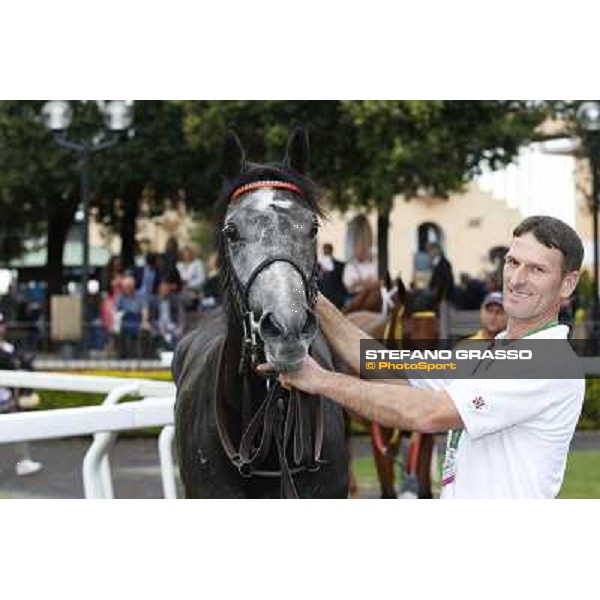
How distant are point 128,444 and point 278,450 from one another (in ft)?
15.8

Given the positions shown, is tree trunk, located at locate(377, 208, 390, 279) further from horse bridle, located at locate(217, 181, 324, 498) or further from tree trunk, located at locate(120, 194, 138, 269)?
tree trunk, located at locate(120, 194, 138, 269)

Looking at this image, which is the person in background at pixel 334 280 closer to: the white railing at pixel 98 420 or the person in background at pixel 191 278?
the white railing at pixel 98 420

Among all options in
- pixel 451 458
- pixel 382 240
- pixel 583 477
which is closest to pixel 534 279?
Answer: pixel 451 458

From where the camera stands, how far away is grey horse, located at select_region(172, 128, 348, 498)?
218 cm

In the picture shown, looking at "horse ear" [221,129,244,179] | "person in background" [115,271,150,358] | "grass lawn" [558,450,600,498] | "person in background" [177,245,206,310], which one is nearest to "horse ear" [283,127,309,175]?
"horse ear" [221,129,244,179]

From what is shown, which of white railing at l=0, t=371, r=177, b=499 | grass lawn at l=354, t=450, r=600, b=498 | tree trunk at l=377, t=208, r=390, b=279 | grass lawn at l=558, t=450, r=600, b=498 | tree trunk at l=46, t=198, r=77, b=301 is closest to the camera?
white railing at l=0, t=371, r=177, b=499

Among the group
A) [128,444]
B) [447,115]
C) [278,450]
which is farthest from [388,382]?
[447,115]

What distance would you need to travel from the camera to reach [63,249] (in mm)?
14211

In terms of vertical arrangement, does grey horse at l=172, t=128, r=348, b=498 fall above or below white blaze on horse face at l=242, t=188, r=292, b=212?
below

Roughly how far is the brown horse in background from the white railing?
2.50ft

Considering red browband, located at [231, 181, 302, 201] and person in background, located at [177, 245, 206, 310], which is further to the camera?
person in background, located at [177, 245, 206, 310]

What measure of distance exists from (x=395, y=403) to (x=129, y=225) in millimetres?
10928

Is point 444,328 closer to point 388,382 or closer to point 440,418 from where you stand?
point 388,382
